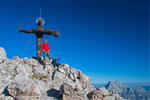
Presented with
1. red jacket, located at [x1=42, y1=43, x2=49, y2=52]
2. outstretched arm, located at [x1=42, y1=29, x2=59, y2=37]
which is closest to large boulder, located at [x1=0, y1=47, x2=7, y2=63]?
red jacket, located at [x1=42, y1=43, x2=49, y2=52]

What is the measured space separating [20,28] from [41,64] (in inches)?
313

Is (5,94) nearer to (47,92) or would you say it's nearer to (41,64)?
(47,92)

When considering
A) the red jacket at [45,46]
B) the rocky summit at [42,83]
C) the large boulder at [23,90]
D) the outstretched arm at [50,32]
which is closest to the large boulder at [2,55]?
the rocky summit at [42,83]

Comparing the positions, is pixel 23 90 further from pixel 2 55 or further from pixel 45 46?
pixel 45 46

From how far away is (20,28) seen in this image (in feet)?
79.2

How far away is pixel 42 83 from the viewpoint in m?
16.9

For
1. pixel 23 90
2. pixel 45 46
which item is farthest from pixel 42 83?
pixel 45 46

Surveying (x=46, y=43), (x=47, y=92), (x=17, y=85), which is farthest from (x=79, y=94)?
(x=46, y=43)

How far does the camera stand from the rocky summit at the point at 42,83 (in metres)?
12.9

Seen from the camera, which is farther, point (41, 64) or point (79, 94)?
point (41, 64)

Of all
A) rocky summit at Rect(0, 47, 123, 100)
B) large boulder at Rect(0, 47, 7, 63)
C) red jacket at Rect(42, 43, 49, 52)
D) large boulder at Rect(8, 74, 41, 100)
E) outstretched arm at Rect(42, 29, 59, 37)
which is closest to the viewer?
large boulder at Rect(8, 74, 41, 100)

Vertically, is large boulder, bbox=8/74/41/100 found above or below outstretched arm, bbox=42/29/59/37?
below

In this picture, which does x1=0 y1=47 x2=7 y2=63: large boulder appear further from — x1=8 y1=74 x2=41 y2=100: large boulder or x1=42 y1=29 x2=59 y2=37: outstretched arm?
x1=42 y1=29 x2=59 y2=37: outstretched arm

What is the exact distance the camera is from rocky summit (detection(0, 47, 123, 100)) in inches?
508
